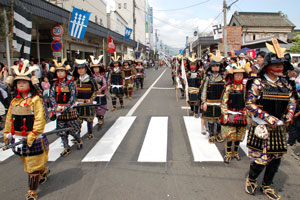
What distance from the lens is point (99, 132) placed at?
7.03 meters

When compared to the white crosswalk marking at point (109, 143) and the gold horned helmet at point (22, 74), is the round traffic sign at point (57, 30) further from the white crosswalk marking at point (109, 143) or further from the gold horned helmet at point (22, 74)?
the gold horned helmet at point (22, 74)

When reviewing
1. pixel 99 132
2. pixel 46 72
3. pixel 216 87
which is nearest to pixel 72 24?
pixel 46 72

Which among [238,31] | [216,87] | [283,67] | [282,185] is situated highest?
[238,31]

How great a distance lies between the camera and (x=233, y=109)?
4.81 m

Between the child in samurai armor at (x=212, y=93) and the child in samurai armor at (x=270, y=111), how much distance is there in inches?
87.5

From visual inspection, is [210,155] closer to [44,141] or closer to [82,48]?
[44,141]

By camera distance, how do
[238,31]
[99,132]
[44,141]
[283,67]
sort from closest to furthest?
[283,67], [44,141], [99,132], [238,31]

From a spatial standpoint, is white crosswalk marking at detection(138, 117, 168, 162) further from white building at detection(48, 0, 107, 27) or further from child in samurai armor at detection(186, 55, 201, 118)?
white building at detection(48, 0, 107, 27)

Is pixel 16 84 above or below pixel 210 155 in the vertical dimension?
above

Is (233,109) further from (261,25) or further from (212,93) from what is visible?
(261,25)

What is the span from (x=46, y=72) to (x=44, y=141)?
27.7 feet

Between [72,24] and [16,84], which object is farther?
[72,24]

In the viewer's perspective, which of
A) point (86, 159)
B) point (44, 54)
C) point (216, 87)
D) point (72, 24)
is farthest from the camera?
point (44, 54)

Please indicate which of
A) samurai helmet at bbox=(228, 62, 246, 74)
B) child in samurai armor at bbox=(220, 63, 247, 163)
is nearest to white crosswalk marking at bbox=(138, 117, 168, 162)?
child in samurai armor at bbox=(220, 63, 247, 163)
